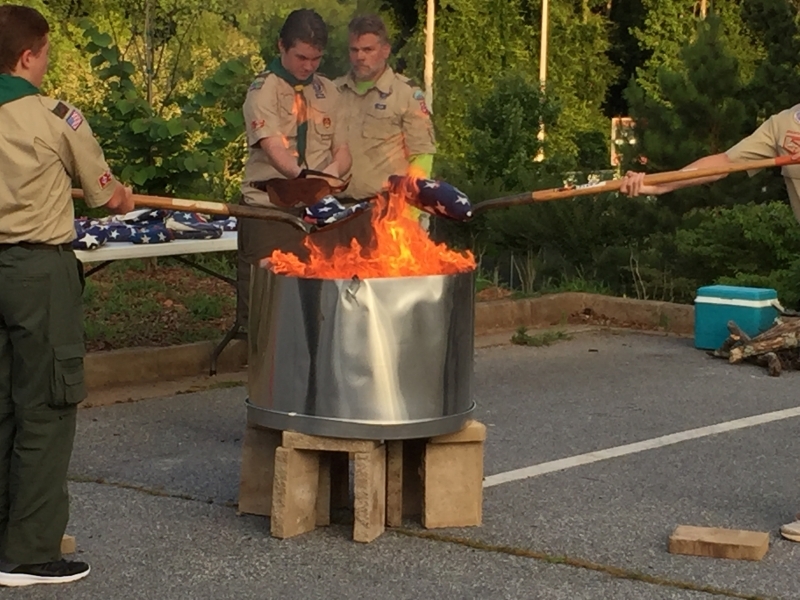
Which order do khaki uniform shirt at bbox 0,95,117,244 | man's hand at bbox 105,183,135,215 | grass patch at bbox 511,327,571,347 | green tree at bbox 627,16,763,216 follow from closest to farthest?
khaki uniform shirt at bbox 0,95,117,244 → man's hand at bbox 105,183,135,215 → grass patch at bbox 511,327,571,347 → green tree at bbox 627,16,763,216

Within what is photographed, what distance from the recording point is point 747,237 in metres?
12.3

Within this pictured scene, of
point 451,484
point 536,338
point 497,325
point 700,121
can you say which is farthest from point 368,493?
point 700,121

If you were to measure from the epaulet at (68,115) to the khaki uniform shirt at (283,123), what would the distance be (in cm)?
255

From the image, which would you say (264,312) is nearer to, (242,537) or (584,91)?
(242,537)

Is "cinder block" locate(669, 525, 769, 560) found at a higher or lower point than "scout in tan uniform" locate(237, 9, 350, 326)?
lower

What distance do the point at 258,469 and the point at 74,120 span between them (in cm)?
159

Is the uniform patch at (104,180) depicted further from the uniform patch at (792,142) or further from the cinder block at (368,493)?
the uniform patch at (792,142)

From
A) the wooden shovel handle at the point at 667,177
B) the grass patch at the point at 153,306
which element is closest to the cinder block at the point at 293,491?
the wooden shovel handle at the point at 667,177

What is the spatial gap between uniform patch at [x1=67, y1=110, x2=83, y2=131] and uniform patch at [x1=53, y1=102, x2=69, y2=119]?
0.7 inches

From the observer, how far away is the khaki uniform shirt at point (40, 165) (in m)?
4.88

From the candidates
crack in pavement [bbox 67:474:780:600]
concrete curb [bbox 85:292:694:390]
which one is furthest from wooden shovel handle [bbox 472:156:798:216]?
concrete curb [bbox 85:292:694:390]

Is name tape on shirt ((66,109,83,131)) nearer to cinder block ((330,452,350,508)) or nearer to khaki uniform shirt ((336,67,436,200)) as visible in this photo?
cinder block ((330,452,350,508))

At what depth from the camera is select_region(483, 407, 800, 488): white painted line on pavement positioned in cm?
666

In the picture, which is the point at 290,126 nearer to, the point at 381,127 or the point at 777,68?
the point at 381,127
